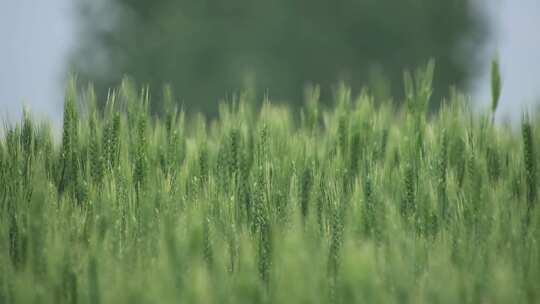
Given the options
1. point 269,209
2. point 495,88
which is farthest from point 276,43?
point 269,209

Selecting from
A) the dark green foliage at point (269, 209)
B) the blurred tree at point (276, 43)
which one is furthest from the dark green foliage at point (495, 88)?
the blurred tree at point (276, 43)

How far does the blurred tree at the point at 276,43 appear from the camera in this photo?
12461mm

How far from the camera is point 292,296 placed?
1629 millimetres

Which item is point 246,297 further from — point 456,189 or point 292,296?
point 456,189

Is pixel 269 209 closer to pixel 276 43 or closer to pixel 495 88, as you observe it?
pixel 495 88

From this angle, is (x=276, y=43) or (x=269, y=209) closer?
(x=269, y=209)

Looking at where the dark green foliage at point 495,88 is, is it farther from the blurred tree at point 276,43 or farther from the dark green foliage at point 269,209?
the blurred tree at point 276,43

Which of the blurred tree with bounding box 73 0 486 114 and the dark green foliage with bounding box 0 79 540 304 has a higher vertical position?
the blurred tree with bounding box 73 0 486 114

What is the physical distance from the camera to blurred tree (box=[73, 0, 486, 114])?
12.5 m

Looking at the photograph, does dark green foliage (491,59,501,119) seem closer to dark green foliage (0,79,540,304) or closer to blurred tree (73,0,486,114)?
dark green foliage (0,79,540,304)

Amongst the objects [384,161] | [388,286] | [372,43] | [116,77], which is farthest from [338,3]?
[388,286]

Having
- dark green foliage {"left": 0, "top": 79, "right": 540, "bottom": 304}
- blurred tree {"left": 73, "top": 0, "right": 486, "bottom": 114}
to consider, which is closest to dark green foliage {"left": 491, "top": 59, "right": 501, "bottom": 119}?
dark green foliage {"left": 0, "top": 79, "right": 540, "bottom": 304}

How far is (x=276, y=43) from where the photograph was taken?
12586 mm

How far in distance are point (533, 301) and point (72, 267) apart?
1.19 metres
